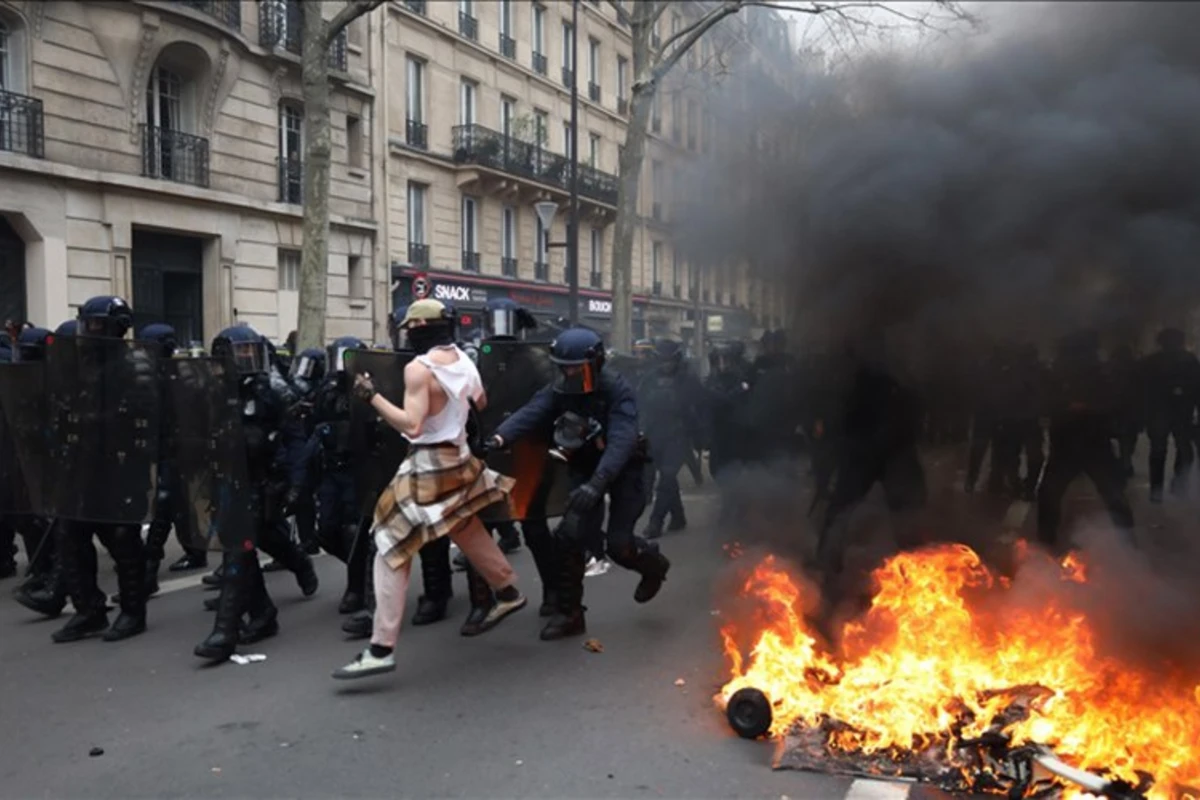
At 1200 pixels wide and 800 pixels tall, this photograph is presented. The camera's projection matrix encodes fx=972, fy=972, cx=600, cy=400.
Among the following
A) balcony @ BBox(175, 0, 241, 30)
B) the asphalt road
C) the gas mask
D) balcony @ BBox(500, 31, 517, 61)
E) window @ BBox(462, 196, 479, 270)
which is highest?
balcony @ BBox(500, 31, 517, 61)

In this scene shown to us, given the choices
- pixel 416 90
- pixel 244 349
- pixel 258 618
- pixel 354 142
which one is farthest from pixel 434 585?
pixel 416 90

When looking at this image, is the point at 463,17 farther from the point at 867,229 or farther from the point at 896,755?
the point at 896,755

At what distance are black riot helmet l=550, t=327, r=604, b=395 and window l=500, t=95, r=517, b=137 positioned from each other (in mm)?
20398

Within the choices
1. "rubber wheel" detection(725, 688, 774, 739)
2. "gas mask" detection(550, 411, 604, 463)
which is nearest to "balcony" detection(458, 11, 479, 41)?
"gas mask" detection(550, 411, 604, 463)

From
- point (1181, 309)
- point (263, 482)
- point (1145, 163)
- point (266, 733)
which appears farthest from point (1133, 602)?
point (263, 482)

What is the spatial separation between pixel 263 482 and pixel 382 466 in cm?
67

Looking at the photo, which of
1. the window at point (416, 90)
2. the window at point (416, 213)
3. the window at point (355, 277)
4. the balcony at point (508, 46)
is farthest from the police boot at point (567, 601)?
the balcony at point (508, 46)

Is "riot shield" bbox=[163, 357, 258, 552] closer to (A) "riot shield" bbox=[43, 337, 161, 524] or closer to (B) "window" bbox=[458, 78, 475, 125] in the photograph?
(A) "riot shield" bbox=[43, 337, 161, 524]

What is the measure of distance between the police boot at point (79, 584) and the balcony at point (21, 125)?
10878mm

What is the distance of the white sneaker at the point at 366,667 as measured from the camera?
420 centimetres

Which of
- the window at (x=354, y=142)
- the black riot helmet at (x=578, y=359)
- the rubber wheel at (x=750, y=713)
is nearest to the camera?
the rubber wheel at (x=750, y=713)

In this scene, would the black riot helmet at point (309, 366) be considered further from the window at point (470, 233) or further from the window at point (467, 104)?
the window at point (467, 104)

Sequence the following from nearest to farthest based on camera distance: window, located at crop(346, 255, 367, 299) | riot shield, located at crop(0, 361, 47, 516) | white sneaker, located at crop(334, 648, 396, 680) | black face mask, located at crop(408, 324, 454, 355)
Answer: white sneaker, located at crop(334, 648, 396, 680) < black face mask, located at crop(408, 324, 454, 355) < riot shield, located at crop(0, 361, 47, 516) < window, located at crop(346, 255, 367, 299)

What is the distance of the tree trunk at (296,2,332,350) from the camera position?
1205cm
